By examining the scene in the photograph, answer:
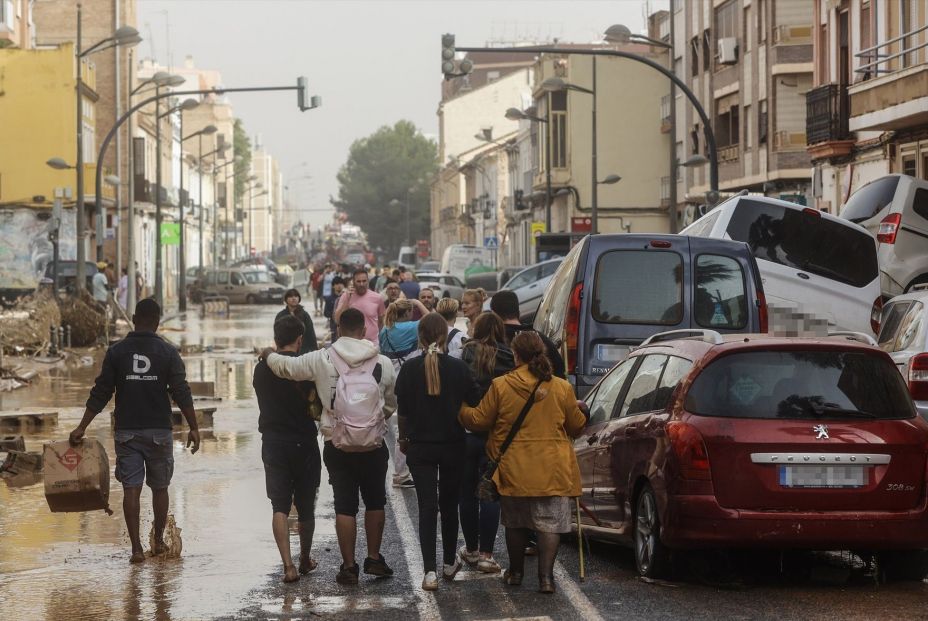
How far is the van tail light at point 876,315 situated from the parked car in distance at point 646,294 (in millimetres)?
4362

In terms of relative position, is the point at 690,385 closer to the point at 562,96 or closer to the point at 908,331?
the point at 908,331

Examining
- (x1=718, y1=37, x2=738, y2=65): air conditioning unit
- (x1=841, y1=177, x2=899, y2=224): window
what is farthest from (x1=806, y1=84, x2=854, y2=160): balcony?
(x1=718, y1=37, x2=738, y2=65): air conditioning unit

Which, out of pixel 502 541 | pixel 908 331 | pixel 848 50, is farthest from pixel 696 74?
pixel 502 541

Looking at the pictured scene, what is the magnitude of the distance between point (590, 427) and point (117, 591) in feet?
10.2

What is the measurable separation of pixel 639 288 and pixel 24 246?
4576cm

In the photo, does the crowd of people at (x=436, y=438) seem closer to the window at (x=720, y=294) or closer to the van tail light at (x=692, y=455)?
the van tail light at (x=692, y=455)

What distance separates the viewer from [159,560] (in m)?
9.73

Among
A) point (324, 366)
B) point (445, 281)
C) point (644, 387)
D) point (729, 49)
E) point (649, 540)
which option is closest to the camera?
point (649, 540)

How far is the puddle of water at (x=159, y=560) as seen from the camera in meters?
8.35

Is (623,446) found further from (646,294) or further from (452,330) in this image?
(646,294)

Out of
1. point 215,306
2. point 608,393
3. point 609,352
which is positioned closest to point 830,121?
point 609,352

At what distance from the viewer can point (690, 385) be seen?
834cm

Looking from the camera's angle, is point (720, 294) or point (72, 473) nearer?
point (72, 473)

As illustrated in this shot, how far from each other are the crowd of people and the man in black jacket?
1025 mm
